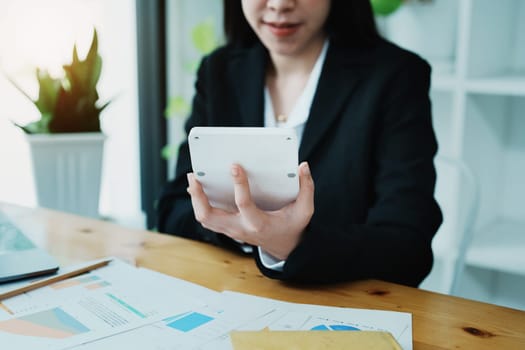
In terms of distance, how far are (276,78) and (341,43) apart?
0.55ft

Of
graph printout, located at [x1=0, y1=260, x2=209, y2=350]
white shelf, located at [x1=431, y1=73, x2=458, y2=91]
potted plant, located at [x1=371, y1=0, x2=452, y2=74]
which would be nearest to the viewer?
graph printout, located at [x1=0, y1=260, x2=209, y2=350]

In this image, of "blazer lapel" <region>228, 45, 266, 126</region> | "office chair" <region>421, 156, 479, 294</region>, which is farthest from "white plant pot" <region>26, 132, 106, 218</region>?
"office chair" <region>421, 156, 479, 294</region>

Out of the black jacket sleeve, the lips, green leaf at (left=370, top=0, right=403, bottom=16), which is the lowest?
the black jacket sleeve

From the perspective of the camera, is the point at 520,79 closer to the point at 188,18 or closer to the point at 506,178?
the point at 506,178

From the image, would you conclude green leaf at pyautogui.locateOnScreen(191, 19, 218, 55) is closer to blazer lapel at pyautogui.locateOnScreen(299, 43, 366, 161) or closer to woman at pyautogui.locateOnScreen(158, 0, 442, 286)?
woman at pyautogui.locateOnScreen(158, 0, 442, 286)

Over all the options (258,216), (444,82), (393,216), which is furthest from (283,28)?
(444,82)

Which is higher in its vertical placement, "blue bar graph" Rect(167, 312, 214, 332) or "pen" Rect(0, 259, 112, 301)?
"blue bar graph" Rect(167, 312, 214, 332)

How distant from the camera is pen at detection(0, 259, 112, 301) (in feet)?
2.38

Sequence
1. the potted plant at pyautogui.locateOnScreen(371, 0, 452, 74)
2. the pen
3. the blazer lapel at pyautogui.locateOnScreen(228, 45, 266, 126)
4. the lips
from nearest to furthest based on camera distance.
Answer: the pen → the lips → the blazer lapel at pyautogui.locateOnScreen(228, 45, 266, 126) → the potted plant at pyautogui.locateOnScreen(371, 0, 452, 74)

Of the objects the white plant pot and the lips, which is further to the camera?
the white plant pot

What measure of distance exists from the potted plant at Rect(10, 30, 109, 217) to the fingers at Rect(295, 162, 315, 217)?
974 mm

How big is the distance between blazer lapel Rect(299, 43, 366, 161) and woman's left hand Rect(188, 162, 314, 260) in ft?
1.25

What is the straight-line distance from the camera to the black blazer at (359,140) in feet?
3.11

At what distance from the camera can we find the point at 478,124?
1.61m
